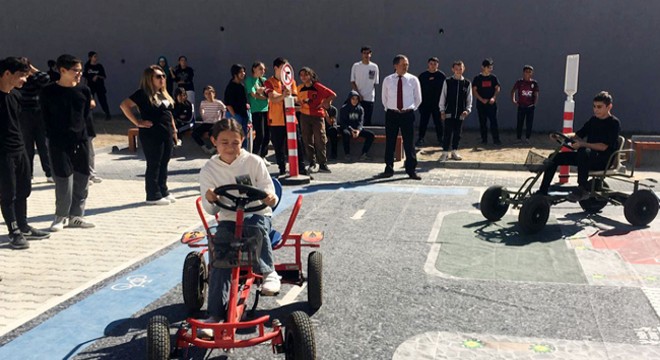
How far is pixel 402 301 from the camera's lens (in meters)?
5.20

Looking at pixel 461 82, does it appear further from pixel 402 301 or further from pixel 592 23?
pixel 402 301

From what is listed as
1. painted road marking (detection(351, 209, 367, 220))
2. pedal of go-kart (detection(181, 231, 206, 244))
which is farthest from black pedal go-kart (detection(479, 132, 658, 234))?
pedal of go-kart (detection(181, 231, 206, 244))

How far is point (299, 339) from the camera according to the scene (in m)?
3.75

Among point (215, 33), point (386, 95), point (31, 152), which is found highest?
point (215, 33)

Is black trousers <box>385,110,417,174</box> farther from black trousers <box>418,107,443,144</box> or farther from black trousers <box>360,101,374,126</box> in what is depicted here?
black trousers <box>360,101,374,126</box>

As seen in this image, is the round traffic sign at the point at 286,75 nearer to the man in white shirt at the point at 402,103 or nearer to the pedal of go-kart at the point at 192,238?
the man in white shirt at the point at 402,103

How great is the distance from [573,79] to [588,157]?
2.71m

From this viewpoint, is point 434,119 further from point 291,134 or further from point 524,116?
point 291,134

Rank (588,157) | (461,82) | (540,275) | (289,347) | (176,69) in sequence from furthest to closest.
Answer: (176,69), (461,82), (588,157), (540,275), (289,347)

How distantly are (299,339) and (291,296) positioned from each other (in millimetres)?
1619

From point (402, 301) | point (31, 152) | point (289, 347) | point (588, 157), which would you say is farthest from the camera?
point (31, 152)

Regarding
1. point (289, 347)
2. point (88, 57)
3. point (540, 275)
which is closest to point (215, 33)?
point (88, 57)

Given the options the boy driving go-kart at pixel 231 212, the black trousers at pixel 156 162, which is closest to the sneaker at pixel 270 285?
the boy driving go-kart at pixel 231 212

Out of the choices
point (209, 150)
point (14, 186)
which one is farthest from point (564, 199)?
point (209, 150)
